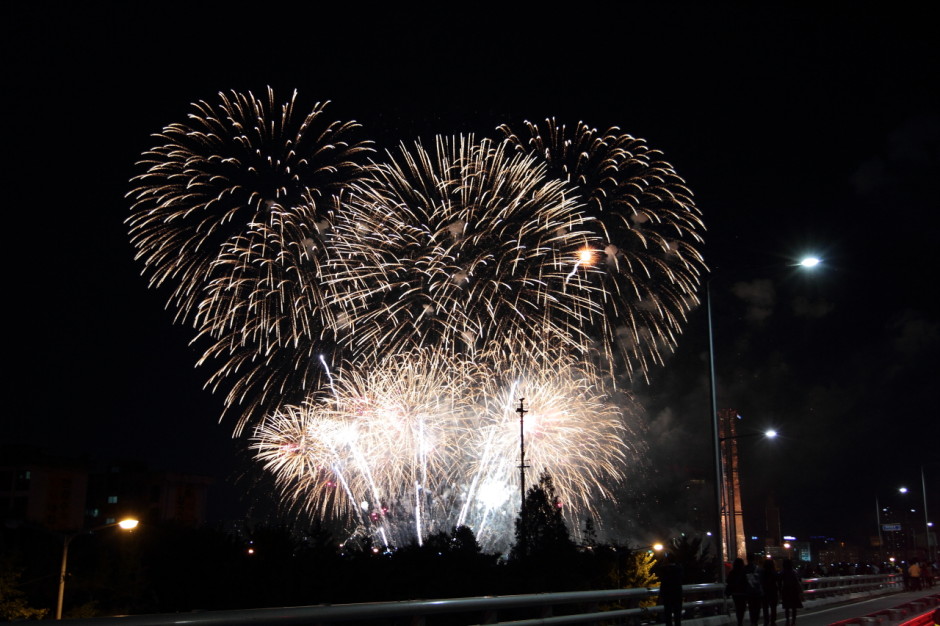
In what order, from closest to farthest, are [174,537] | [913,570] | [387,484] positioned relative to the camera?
1. [174,537]
2. [913,570]
3. [387,484]

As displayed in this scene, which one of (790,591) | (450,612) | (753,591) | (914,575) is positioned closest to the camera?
(450,612)

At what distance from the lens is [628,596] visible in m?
14.2

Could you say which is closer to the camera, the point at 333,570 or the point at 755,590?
the point at 333,570

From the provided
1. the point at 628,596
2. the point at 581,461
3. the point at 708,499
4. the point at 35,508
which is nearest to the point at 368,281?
the point at 581,461

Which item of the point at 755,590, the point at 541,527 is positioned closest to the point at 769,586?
the point at 755,590

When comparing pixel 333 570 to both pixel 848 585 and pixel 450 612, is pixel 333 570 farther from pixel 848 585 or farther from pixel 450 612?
pixel 848 585

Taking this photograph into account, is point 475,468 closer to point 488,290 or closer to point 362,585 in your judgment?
point 488,290

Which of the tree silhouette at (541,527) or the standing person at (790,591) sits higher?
the tree silhouette at (541,527)


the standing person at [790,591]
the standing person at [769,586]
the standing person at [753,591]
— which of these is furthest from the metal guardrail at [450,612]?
the standing person at [790,591]

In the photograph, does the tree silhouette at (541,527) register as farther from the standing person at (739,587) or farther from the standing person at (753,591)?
the standing person at (753,591)

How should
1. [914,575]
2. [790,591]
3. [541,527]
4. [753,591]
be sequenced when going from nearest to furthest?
[753,591]
[790,591]
[541,527]
[914,575]

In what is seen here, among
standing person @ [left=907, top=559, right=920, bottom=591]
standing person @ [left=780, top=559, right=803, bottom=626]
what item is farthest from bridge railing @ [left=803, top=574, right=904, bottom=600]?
standing person @ [left=780, top=559, right=803, bottom=626]

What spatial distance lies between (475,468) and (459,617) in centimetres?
2739

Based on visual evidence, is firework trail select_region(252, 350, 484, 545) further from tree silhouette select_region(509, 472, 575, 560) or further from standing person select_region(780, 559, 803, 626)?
standing person select_region(780, 559, 803, 626)
